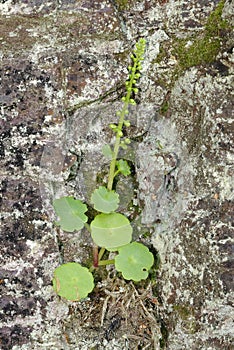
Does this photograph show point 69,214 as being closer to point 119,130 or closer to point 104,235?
point 104,235

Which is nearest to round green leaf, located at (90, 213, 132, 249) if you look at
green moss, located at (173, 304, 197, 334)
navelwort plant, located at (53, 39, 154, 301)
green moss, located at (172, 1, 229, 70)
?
navelwort plant, located at (53, 39, 154, 301)

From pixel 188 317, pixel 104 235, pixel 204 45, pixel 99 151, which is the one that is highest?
pixel 204 45

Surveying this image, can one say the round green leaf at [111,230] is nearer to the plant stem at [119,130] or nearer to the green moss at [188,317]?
the plant stem at [119,130]

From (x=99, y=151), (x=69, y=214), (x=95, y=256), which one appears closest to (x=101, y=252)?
(x=95, y=256)

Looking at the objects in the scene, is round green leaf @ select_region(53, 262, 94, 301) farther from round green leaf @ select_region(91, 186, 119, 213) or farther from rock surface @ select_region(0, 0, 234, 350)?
round green leaf @ select_region(91, 186, 119, 213)

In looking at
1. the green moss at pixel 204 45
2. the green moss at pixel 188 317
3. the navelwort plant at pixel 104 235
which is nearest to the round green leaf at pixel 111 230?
the navelwort plant at pixel 104 235
